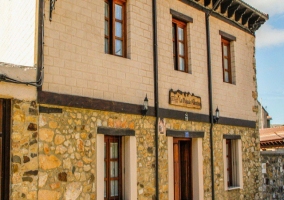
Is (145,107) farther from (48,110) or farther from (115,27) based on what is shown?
(48,110)

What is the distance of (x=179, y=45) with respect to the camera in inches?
458

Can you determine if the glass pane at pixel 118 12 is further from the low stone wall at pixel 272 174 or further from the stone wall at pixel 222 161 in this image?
the low stone wall at pixel 272 174

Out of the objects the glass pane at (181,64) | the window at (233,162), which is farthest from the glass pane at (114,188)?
the window at (233,162)

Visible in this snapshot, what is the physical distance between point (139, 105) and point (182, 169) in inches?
107

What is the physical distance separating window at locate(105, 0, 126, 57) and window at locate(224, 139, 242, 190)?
5.33 meters

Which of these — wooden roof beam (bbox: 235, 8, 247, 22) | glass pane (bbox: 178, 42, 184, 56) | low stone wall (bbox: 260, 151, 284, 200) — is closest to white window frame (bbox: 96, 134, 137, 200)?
glass pane (bbox: 178, 42, 184, 56)

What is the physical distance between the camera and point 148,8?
10.5m

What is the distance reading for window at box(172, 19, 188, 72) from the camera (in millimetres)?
11461

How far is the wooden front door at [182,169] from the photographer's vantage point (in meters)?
11.2

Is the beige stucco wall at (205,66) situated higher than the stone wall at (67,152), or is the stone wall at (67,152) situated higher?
the beige stucco wall at (205,66)

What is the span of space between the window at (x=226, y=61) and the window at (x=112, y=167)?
5387 mm

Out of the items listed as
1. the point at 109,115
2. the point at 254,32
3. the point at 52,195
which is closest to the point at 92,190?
the point at 52,195

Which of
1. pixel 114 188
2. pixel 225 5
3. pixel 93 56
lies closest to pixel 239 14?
pixel 225 5

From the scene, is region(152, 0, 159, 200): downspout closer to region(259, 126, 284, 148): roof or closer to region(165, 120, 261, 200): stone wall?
region(165, 120, 261, 200): stone wall
